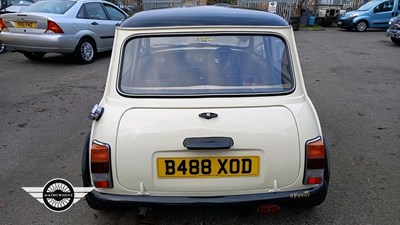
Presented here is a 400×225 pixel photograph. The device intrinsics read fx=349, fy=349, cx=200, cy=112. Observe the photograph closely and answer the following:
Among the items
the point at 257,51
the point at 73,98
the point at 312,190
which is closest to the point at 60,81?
the point at 73,98

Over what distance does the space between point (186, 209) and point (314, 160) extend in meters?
0.95

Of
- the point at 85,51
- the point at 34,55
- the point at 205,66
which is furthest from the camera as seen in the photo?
the point at 34,55

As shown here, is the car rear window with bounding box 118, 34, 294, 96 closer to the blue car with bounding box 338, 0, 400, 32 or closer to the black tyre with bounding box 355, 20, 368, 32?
the blue car with bounding box 338, 0, 400, 32

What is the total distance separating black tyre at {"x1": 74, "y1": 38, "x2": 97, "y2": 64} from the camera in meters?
8.92

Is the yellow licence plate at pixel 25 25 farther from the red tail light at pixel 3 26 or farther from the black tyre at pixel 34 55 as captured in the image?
the black tyre at pixel 34 55

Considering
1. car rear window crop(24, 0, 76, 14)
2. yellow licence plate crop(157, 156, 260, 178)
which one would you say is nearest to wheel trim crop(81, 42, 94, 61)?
car rear window crop(24, 0, 76, 14)

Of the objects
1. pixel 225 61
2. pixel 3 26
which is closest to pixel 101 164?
pixel 225 61

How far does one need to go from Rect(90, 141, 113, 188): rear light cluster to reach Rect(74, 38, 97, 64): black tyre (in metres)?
7.09

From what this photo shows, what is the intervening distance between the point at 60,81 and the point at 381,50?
1025 cm

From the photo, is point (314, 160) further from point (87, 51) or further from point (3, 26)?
point (3, 26)

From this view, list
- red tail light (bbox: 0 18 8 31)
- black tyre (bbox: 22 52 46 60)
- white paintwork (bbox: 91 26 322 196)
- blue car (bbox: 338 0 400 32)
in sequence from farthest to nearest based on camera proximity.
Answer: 1. blue car (bbox: 338 0 400 32)
2. black tyre (bbox: 22 52 46 60)
3. red tail light (bbox: 0 18 8 31)
4. white paintwork (bbox: 91 26 322 196)

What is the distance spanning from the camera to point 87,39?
359 inches

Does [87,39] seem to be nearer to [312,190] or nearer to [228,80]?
[228,80]

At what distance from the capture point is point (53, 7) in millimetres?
8750
